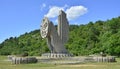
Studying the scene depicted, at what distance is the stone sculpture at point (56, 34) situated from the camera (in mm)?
51906

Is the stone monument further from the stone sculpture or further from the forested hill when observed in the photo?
the forested hill

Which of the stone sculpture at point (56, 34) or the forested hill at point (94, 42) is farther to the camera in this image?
the forested hill at point (94, 42)

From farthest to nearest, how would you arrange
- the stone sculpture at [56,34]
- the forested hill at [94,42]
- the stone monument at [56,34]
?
the forested hill at [94,42] < the stone sculpture at [56,34] < the stone monument at [56,34]

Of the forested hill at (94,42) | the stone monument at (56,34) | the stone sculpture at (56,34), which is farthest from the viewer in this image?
the forested hill at (94,42)

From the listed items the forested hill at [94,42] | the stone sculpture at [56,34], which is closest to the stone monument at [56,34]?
the stone sculpture at [56,34]

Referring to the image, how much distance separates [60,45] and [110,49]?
21.2 meters

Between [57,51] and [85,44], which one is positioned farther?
[85,44]

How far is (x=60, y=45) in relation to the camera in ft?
173

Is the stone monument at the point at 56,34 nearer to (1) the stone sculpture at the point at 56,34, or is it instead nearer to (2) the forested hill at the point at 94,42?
(1) the stone sculpture at the point at 56,34

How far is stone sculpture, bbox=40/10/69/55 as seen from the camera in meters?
51.9

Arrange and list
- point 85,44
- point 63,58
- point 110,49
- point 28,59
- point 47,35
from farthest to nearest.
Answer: point 85,44
point 110,49
point 47,35
point 63,58
point 28,59

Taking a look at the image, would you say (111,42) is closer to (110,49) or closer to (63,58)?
(110,49)

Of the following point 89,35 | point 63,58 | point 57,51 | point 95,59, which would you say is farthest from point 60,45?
point 89,35

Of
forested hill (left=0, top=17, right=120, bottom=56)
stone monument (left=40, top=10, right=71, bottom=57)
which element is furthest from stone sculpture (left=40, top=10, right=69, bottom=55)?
forested hill (left=0, top=17, right=120, bottom=56)
